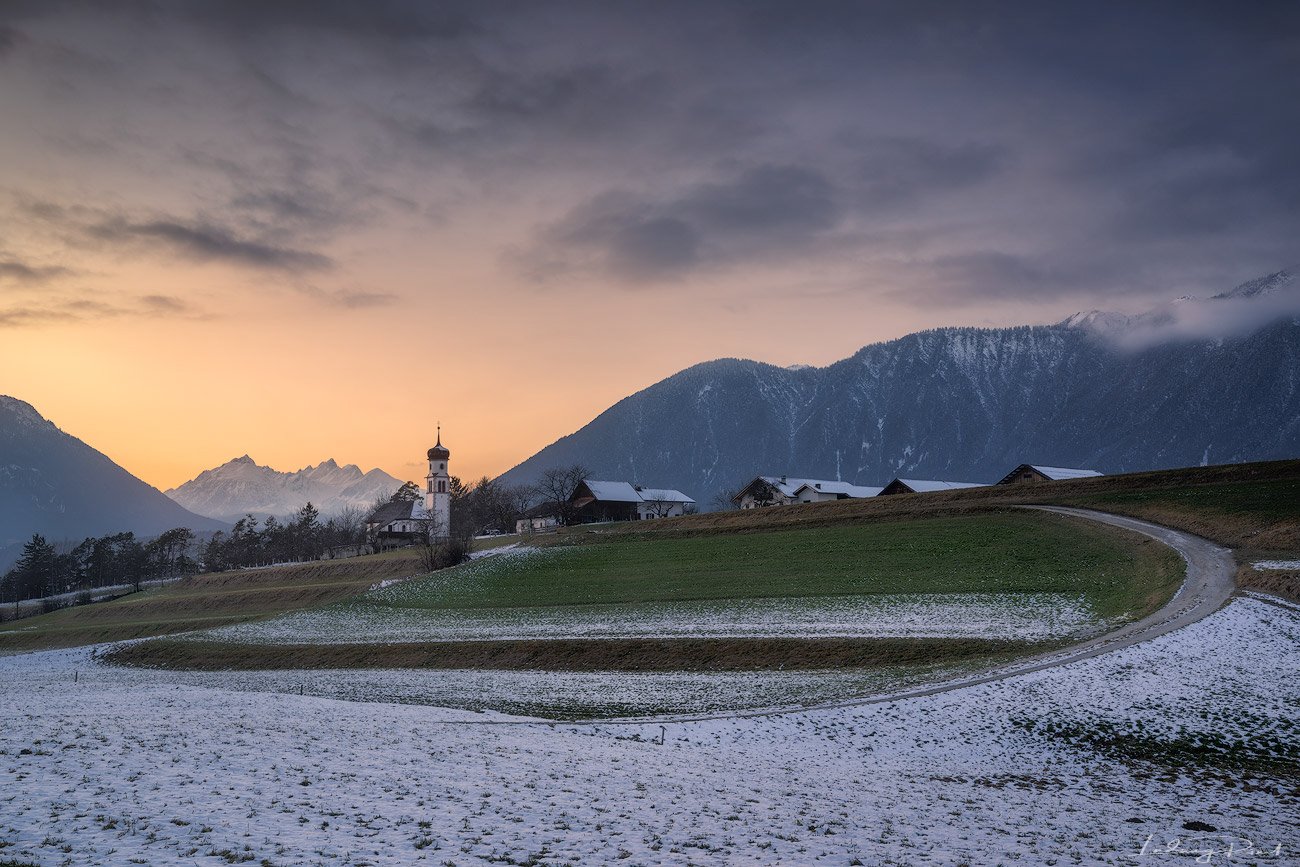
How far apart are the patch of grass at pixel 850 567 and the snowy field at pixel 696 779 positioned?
20718mm

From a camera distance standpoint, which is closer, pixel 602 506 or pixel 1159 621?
pixel 1159 621

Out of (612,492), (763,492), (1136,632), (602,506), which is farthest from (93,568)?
(1136,632)

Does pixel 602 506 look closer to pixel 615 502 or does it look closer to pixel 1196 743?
pixel 615 502

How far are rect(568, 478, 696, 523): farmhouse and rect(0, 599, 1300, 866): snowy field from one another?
12415 centimetres

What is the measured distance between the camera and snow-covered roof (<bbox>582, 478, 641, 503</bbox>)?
518 feet

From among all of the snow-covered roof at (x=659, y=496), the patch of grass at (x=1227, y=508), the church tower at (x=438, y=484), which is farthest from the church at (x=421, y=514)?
the patch of grass at (x=1227, y=508)

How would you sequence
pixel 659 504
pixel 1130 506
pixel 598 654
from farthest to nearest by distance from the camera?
pixel 659 504 < pixel 1130 506 < pixel 598 654

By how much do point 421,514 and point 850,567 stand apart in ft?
390

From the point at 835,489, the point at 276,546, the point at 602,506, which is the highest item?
the point at 835,489

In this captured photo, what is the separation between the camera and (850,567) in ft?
216

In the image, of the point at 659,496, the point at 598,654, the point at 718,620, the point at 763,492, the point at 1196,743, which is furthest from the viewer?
the point at 659,496

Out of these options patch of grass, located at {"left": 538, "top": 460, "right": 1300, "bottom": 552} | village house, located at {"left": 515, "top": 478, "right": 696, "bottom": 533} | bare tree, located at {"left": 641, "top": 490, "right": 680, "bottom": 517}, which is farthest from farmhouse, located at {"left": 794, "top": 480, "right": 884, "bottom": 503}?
patch of grass, located at {"left": 538, "top": 460, "right": 1300, "bottom": 552}

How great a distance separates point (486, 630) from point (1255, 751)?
144ft

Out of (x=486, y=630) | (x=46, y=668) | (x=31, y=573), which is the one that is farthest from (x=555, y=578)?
(x=31, y=573)
